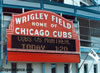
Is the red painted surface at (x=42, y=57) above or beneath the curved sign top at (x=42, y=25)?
beneath

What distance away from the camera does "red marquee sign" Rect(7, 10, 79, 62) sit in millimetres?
28547

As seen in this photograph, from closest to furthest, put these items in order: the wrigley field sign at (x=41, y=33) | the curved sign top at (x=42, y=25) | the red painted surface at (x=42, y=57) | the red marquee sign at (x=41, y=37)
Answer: the red painted surface at (x=42, y=57), the red marquee sign at (x=41, y=37), the wrigley field sign at (x=41, y=33), the curved sign top at (x=42, y=25)

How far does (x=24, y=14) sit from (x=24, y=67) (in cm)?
490

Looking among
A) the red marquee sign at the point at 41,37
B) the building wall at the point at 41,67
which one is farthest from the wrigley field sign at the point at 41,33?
the building wall at the point at 41,67

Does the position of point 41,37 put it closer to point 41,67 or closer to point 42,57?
point 42,57

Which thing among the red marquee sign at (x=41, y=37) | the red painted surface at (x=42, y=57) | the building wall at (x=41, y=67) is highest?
the red marquee sign at (x=41, y=37)

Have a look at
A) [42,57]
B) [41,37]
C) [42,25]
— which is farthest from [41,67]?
[42,25]

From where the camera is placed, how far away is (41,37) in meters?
29.7

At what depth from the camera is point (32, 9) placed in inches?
1212

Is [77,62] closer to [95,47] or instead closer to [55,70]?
[55,70]

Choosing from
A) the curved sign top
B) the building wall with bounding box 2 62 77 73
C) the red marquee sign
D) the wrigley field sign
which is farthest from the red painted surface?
the curved sign top

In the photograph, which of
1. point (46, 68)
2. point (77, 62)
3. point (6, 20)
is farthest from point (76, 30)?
point (6, 20)

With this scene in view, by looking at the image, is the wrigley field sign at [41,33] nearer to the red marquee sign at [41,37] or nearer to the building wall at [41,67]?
the red marquee sign at [41,37]

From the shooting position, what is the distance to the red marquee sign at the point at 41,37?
2855cm
